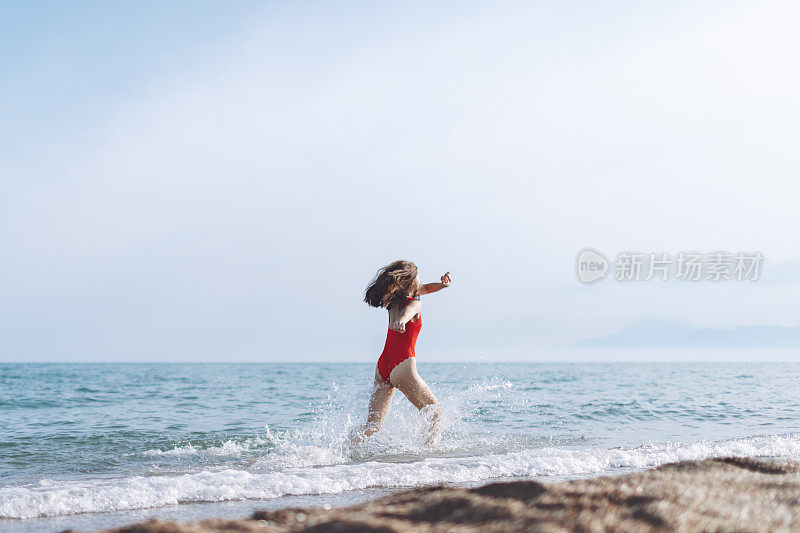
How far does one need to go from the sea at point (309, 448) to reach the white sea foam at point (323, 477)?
0.6 inches

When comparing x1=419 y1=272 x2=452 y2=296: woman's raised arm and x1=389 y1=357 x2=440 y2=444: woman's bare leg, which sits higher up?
x1=419 y1=272 x2=452 y2=296: woman's raised arm

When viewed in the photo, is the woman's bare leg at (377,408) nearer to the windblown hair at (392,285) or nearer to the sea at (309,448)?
the sea at (309,448)

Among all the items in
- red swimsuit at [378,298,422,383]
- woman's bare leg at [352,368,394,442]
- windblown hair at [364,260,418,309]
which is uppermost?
windblown hair at [364,260,418,309]

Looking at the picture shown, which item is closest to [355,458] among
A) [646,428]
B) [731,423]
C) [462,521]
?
[462,521]

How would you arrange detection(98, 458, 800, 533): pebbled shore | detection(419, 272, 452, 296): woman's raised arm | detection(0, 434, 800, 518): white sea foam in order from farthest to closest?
detection(419, 272, 452, 296): woman's raised arm < detection(0, 434, 800, 518): white sea foam < detection(98, 458, 800, 533): pebbled shore

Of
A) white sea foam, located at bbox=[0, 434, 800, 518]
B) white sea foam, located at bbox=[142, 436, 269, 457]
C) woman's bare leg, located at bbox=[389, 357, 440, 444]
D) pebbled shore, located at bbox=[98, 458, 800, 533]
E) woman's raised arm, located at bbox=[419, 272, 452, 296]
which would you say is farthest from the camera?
white sea foam, located at bbox=[142, 436, 269, 457]

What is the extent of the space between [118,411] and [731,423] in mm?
10847

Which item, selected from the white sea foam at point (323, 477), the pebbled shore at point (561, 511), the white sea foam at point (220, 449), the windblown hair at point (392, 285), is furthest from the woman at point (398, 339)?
the pebbled shore at point (561, 511)

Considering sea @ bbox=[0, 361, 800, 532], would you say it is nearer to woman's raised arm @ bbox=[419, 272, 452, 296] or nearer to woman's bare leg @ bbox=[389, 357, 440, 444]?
woman's bare leg @ bbox=[389, 357, 440, 444]

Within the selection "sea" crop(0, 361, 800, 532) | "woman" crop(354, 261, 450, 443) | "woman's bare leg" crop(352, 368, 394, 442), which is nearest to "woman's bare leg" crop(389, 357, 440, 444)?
"woman" crop(354, 261, 450, 443)

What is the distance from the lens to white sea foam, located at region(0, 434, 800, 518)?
4.63m

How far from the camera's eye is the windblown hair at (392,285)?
6.59 m

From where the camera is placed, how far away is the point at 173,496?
15.5 ft

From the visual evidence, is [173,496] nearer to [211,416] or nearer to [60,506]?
[60,506]
